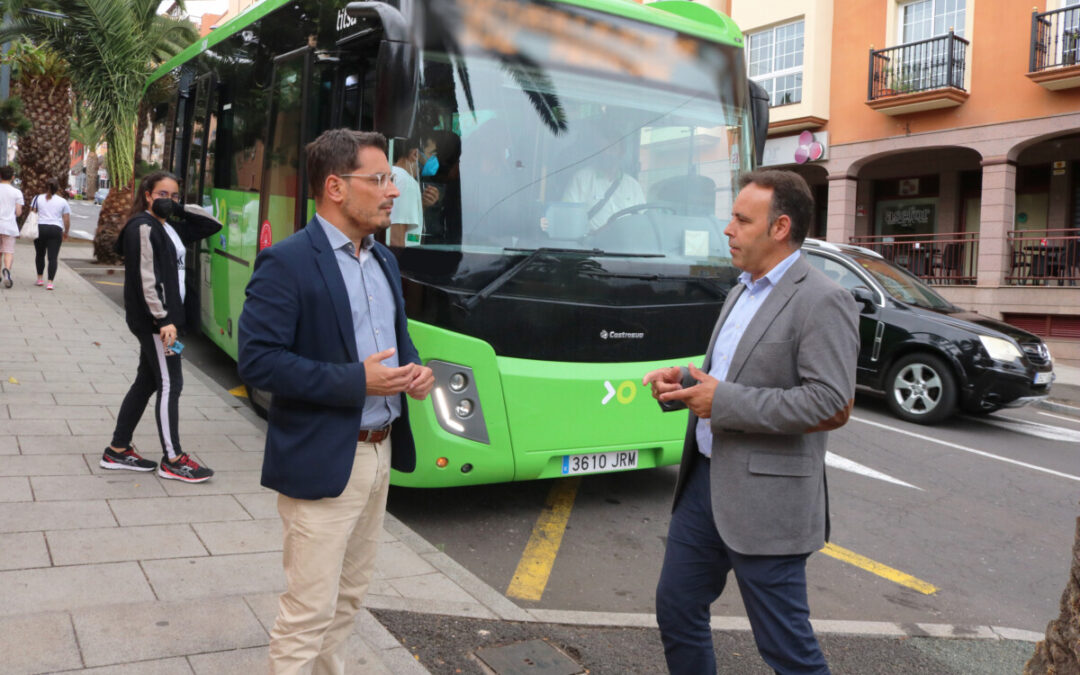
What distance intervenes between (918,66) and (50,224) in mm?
16317

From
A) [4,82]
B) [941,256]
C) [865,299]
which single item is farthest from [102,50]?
[941,256]

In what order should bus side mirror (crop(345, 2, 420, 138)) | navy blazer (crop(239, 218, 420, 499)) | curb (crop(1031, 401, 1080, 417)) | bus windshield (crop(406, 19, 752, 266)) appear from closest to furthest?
navy blazer (crop(239, 218, 420, 499)) < bus side mirror (crop(345, 2, 420, 138)) < bus windshield (crop(406, 19, 752, 266)) < curb (crop(1031, 401, 1080, 417))

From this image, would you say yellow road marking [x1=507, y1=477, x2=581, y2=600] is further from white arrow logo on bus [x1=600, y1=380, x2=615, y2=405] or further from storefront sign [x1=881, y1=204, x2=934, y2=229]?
storefront sign [x1=881, y1=204, x2=934, y2=229]

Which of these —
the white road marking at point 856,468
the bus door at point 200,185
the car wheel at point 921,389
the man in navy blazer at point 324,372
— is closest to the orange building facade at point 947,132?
the car wheel at point 921,389

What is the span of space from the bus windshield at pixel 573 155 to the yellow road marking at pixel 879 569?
6.02 ft

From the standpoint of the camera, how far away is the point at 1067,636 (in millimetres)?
2811

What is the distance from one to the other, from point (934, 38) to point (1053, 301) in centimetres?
563

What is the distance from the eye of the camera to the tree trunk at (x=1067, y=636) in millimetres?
2773

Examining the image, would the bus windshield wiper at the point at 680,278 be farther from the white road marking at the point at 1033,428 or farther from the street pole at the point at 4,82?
the street pole at the point at 4,82

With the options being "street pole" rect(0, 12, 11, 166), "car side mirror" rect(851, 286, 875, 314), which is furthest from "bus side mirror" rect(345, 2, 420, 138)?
"street pole" rect(0, 12, 11, 166)

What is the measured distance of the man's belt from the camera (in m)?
2.75

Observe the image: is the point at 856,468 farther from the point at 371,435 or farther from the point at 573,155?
the point at 371,435

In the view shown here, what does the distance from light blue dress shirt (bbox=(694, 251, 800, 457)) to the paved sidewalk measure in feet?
4.48

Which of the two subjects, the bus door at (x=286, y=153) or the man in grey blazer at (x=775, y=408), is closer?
the man in grey blazer at (x=775, y=408)
